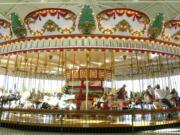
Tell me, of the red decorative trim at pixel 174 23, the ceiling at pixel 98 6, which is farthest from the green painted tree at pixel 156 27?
the ceiling at pixel 98 6

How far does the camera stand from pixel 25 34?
23.2 ft

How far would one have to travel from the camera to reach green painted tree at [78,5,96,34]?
6.54 m

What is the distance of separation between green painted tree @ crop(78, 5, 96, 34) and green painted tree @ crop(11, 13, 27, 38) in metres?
1.58

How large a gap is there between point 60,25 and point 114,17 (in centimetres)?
144

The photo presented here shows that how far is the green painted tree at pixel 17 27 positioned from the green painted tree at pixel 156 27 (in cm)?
349

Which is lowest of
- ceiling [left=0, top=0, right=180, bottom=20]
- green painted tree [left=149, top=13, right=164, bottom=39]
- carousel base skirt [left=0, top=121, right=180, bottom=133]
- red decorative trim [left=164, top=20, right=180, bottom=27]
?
carousel base skirt [left=0, top=121, right=180, bottom=133]

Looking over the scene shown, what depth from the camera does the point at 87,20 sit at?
662 cm

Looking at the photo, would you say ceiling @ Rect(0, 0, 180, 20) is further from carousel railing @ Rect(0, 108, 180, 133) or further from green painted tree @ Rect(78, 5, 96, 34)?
carousel railing @ Rect(0, 108, 180, 133)

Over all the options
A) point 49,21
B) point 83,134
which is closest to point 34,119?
point 83,134

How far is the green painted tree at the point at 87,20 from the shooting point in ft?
21.4

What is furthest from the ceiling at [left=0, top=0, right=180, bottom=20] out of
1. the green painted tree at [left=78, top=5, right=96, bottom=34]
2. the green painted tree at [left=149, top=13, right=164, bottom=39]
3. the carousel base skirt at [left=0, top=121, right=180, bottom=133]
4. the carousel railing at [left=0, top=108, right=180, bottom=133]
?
the carousel base skirt at [left=0, top=121, right=180, bottom=133]

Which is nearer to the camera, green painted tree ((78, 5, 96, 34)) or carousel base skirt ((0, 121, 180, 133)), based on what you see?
green painted tree ((78, 5, 96, 34))

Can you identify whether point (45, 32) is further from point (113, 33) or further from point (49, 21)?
point (113, 33)

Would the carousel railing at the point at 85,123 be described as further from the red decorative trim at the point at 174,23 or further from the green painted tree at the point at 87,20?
the red decorative trim at the point at 174,23
